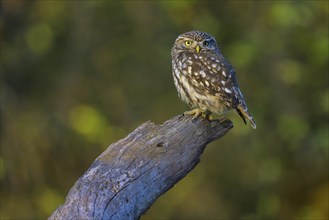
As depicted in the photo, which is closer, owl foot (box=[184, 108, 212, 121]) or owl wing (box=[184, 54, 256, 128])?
owl foot (box=[184, 108, 212, 121])

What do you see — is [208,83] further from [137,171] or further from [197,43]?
[137,171]

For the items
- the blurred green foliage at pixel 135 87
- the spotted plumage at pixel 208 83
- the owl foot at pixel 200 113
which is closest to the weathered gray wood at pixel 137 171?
the owl foot at pixel 200 113

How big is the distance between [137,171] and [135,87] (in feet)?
17.1

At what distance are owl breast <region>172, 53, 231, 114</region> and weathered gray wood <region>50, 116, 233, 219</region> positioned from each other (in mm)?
828

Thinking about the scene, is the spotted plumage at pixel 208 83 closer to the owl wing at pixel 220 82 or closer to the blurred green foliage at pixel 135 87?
the owl wing at pixel 220 82

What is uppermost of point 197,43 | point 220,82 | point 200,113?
point 197,43

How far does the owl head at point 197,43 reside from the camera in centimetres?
594

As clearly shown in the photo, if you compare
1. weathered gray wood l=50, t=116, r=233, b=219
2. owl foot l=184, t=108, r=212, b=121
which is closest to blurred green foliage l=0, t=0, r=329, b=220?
owl foot l=184, t=108, r=212, b=121

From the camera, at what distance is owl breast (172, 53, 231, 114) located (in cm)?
547

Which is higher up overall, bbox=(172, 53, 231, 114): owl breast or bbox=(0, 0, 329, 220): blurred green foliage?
bbox=(0, 0, 329, 220): blurred green foliage

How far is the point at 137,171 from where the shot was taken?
4.11m

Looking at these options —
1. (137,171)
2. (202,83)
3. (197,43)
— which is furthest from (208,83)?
(137,171)

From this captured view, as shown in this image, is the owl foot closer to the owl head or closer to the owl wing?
the owl wing

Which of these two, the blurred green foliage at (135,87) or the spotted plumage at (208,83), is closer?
the spotted plumage at (208,83)
